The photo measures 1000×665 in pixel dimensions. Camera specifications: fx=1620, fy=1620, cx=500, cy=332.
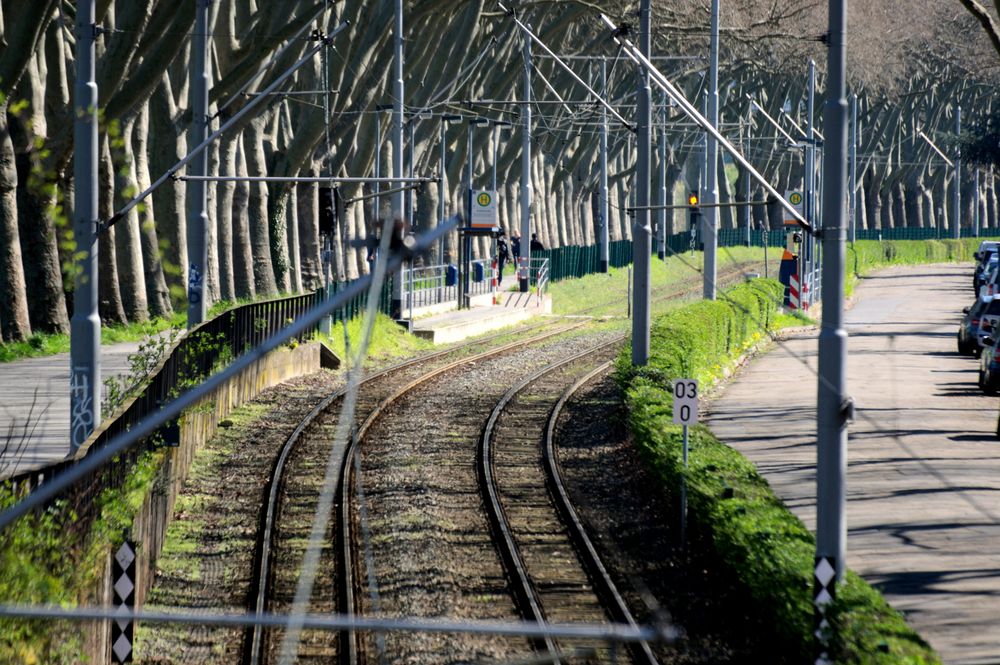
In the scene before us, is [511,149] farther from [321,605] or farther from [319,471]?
[321,605]

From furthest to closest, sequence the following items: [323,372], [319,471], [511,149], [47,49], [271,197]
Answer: [511,149] < [271,197] < [323,372] < [47,49] < [319,471]

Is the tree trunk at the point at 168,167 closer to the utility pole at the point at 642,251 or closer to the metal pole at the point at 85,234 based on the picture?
the utility pole at the point at 642,251

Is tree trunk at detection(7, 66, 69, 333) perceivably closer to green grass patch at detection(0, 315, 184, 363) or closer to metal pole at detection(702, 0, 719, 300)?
green grass patch at detection(0, 315, 184, 363)

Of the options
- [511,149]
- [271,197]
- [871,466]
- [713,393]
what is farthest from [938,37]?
[871,466]

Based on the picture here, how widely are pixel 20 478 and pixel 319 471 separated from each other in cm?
1156

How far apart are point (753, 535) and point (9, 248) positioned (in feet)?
74.8

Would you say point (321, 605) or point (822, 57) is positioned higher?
point (822, 57)

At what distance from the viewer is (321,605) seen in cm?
1566

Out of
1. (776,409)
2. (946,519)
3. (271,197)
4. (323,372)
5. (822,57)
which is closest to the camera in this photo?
(946,519)

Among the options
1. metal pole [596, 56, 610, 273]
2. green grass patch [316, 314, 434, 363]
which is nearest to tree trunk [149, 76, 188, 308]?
green grass patch [316, 314, 434, 363]

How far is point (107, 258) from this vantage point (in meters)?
37.6

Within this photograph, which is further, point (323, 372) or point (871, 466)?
point (323, 372)

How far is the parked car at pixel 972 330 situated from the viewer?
4144 centimetres

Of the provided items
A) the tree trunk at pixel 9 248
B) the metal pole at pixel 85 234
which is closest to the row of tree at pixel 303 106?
the tree trunk at pixel 9 248
